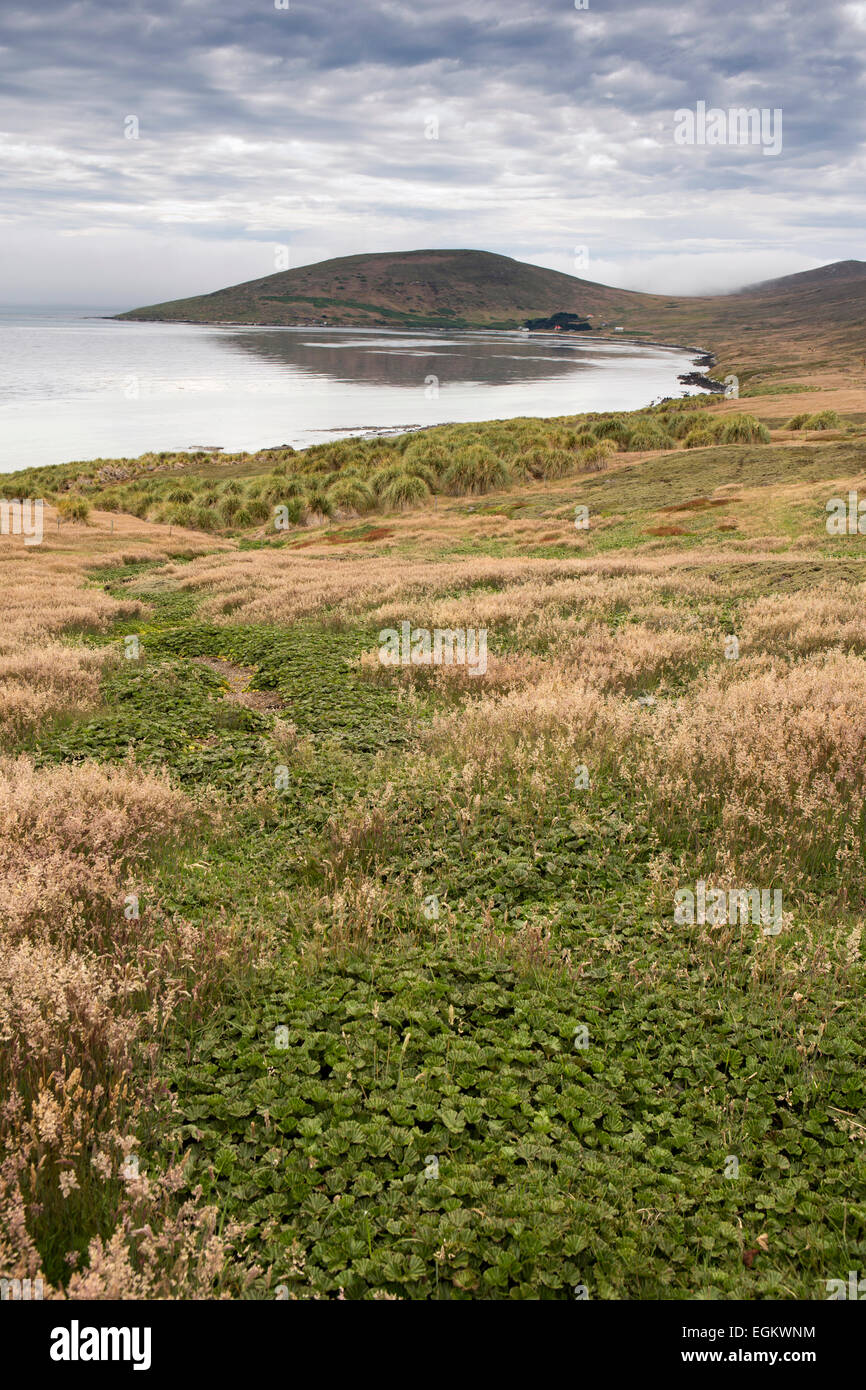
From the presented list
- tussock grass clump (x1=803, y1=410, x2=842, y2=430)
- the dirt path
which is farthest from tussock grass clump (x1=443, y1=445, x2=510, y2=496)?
the dirt path

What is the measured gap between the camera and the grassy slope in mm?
3518

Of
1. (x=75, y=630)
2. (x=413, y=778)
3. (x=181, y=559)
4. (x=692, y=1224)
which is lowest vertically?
(x=692, y=1224)

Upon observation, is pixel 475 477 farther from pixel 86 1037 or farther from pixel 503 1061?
pixel 86 1037

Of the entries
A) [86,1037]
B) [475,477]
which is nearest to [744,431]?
[475,477]

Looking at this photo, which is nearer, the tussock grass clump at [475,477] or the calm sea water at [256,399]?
the tussock grass clump at [475,477]

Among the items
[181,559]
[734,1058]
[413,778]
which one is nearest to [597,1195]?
[734,1058]

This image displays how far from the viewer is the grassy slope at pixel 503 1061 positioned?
352 centimetres

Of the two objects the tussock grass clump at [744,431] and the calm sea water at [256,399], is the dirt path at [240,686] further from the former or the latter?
the calm sea water at [256,399]

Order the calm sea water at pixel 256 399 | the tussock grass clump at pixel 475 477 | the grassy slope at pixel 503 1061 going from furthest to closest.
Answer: the calm sea water at pixel 256 399
the tussock grass clump at pixel 475 477
the grassy slope at pixel 503 1061

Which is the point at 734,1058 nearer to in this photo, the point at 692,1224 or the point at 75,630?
the point at 692,1224

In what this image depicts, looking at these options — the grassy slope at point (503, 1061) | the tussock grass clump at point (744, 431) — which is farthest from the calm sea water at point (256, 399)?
the grassy slope at point (503, 1061)
